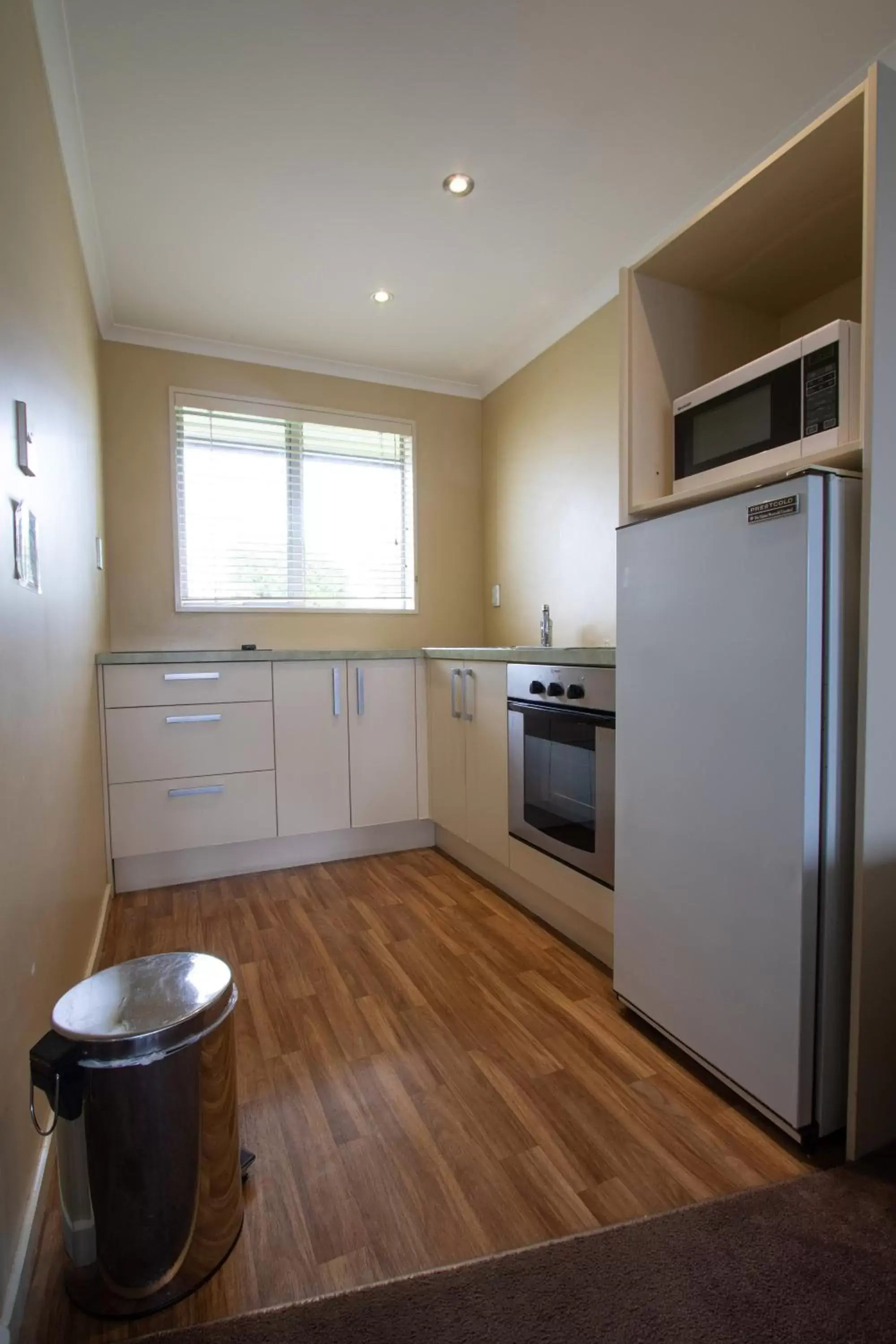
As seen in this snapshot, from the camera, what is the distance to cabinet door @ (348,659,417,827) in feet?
9.78

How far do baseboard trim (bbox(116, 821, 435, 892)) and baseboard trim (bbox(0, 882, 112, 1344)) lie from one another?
1.53 metres

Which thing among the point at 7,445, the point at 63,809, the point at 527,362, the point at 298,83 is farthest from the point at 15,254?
the point at 527,362

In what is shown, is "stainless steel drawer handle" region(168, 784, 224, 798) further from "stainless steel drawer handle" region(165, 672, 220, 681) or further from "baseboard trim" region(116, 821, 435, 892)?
"stainless steel drawer handle" region(165, 672, 220, 681)

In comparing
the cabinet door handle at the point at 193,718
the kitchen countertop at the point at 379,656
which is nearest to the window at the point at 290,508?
the kitchen countertop at the point at 379,656

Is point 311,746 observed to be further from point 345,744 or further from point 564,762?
point 564,762

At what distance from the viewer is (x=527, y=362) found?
10.7 ft

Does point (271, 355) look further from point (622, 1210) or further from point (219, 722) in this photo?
point (622, 1210)

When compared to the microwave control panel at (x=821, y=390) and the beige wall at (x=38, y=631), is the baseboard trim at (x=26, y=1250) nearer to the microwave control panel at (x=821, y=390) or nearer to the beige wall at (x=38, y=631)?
the beige wall at (x=38, y=631)

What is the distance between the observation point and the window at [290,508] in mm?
3164

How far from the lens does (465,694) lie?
2.72m

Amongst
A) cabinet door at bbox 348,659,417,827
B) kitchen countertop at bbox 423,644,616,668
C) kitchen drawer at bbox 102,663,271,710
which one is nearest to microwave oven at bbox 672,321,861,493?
kitchen countertop at bbox 423,644,616,668

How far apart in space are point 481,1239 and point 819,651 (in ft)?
3.85

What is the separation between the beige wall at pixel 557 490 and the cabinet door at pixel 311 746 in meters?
1.07

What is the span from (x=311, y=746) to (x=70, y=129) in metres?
2.22
